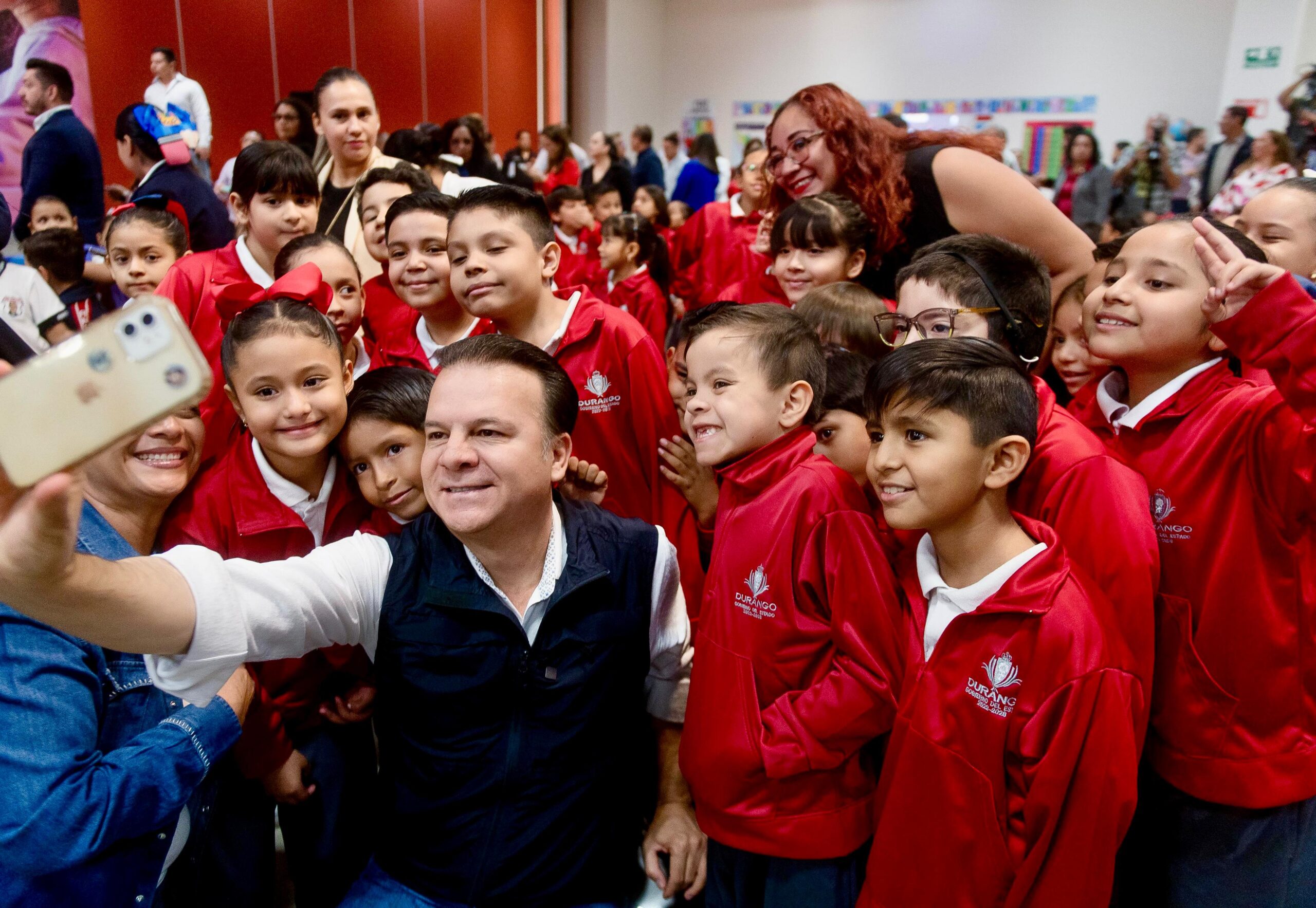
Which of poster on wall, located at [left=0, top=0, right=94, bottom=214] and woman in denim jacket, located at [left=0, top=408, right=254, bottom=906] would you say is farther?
poster on wall, located at [left=0, top=0, right=94, bottom=214]

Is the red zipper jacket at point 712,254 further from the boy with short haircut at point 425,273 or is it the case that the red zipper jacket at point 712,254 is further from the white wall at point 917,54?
the white wall at point 917,54

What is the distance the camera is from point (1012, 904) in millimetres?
1440

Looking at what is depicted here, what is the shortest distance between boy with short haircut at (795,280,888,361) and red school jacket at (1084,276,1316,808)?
779 mm

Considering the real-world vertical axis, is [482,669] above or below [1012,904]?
above

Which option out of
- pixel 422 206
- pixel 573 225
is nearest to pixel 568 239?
pixel 573 225

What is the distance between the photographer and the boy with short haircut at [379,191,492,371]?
2697 mm

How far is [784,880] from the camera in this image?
1.69 meters

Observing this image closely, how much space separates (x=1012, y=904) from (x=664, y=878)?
26.7 inches

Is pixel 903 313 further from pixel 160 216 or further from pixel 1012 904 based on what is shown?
pixel 160 216

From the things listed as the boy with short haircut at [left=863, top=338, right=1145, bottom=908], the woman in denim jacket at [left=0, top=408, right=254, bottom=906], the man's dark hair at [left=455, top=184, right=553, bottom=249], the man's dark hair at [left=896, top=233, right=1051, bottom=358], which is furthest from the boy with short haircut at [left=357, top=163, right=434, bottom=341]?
the boy with short haircut at [left=863, top=338, right=1145, bottom=908]

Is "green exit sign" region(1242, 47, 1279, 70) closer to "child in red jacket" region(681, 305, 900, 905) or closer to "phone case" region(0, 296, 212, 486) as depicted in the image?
"child in red jacket" region(681, 305, 900, 905)

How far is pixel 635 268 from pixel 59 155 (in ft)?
12.5

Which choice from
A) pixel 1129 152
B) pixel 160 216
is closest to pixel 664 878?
pixel 160 216

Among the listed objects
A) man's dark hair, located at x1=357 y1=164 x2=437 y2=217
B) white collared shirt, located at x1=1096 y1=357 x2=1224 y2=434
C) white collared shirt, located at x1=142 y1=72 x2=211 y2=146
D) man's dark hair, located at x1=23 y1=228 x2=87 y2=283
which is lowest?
man's dark hair, located at x1=23 y1=228 x2=87 y2=283
